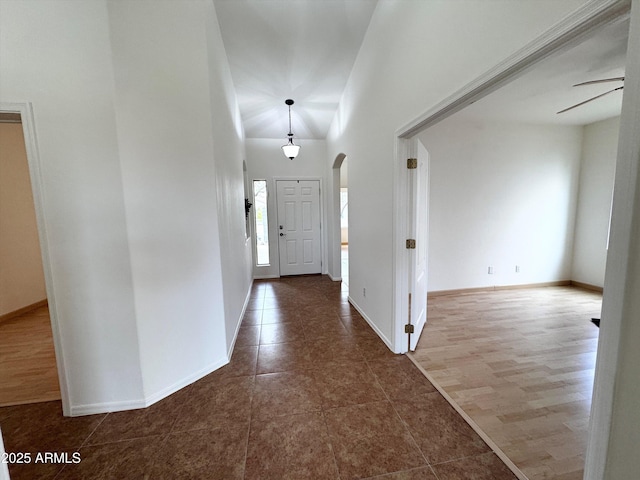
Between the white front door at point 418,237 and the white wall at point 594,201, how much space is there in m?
3.50

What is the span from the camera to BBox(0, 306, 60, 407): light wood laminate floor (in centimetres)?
194

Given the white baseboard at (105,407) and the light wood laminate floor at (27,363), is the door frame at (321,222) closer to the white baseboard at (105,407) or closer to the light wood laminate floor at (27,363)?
the light wood laminate floor at (27,363)

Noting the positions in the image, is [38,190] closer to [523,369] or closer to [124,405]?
[124,405]

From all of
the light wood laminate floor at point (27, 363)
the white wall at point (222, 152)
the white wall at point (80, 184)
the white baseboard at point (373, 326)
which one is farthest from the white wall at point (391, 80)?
the light wood laminate floor at point (27, 363)

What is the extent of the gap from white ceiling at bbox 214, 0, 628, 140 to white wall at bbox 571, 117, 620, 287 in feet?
1.03

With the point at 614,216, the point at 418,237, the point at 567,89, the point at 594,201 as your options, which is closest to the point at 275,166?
the point at 418,237

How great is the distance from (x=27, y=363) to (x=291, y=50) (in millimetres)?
4078

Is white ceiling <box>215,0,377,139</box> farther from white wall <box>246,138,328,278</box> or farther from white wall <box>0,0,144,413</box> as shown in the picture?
white wall <box>0,0,144,413</box>

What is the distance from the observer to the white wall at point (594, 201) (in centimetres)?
389

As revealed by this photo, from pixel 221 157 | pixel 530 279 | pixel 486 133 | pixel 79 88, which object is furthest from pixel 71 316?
pixel 530 279

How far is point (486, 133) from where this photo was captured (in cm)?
395

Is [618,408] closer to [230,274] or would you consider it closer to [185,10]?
[230,274]

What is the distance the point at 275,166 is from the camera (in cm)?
518

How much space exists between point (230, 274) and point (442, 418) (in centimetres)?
213
